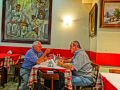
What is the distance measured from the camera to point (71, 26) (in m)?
9.46

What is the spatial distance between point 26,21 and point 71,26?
65.9 inches

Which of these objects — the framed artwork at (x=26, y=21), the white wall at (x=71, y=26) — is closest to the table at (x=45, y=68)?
the white wall at (x=71, y=26)

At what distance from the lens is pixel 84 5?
30.7 ft

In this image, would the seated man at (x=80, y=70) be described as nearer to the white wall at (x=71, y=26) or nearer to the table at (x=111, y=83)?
the table at (x=111, y=83)

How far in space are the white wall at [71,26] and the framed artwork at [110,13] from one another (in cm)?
275

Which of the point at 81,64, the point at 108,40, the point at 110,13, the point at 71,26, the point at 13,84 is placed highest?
the point at 110,13

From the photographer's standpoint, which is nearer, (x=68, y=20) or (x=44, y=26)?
(x=68, y=20)

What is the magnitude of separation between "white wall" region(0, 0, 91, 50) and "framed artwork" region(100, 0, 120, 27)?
275 centimetres

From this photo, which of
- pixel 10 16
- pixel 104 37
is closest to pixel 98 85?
pixel 104 37

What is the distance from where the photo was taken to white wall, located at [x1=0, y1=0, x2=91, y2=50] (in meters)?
9.36

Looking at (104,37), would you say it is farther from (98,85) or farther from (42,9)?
(42,9)

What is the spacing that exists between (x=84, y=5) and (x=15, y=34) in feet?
8.96

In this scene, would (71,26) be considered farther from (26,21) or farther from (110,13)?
(110,13)

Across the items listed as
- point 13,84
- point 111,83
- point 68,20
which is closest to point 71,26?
point 68,20
